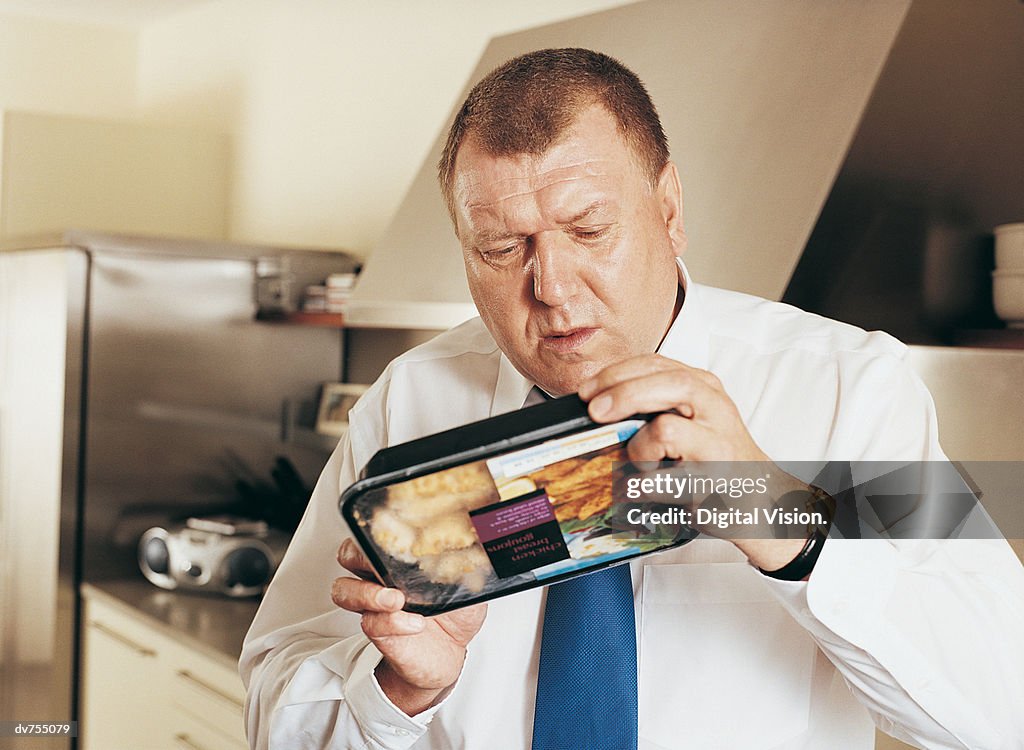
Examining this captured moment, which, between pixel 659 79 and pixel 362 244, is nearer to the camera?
pixel 659 79

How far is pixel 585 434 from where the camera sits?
73 cm

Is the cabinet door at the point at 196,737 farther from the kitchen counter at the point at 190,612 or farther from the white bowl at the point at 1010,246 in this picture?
the white bowl at the point at 1010,246

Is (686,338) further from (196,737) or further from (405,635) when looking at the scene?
(196,737)

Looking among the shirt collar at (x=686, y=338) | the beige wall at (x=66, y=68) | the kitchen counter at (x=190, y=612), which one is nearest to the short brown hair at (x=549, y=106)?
the shirt collar at (x=686, y=338)

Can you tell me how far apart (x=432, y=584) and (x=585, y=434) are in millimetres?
177

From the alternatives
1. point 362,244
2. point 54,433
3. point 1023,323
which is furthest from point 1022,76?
point 54,433

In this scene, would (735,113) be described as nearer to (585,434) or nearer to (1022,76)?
(1022,76)

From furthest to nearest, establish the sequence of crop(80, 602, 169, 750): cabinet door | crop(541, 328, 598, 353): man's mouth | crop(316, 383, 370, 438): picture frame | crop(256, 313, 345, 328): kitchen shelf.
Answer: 1. crop(316, 383, 370, 438): picture frame
2. crop(256, 313, 345, 328): kitchen shelf
3. crop(80, 602, 169, 750): cabinet door
4. crop(541, 328, 598, 353): man's mouth

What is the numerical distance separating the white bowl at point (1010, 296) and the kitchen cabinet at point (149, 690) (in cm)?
151

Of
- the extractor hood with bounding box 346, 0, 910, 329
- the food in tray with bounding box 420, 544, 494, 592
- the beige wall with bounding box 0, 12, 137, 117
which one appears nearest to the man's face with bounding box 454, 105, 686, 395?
the food in tray with bounding box 420, 544, 494, 592

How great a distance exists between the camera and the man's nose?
90 cm

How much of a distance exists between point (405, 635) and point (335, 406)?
6.84ft

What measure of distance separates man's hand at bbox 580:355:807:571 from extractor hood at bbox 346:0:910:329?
2.15 ft

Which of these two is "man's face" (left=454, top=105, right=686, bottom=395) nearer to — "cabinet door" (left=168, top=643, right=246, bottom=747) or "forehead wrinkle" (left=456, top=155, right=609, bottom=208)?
"forehead wrinkle" (left=456, top=155, right=609, bottom=208)
